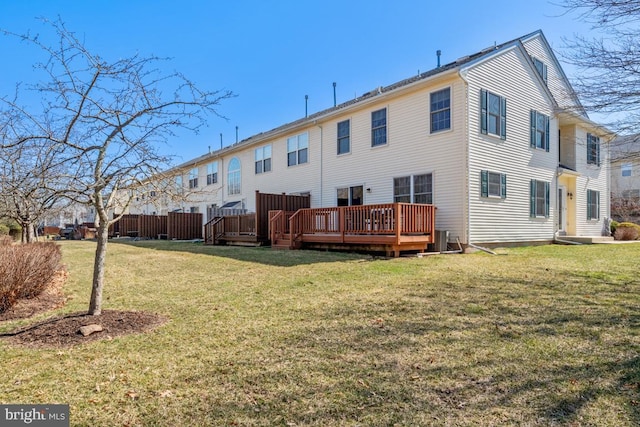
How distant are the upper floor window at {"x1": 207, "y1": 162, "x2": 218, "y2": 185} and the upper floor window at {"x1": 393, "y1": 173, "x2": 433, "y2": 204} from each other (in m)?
14.6

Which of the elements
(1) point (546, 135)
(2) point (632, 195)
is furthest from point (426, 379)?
(2) point (632, 195)

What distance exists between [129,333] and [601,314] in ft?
18.4

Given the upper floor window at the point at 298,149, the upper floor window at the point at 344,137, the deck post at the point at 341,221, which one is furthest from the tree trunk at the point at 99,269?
the upper floor window at the point at 298,149

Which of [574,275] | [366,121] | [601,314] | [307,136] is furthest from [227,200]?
[601,314]

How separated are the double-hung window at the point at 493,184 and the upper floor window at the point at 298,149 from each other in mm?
7936

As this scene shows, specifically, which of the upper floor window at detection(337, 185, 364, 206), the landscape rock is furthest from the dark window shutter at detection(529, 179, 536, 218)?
the landscape rock

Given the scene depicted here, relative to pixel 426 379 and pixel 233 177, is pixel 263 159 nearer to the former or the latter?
pixel 233 177

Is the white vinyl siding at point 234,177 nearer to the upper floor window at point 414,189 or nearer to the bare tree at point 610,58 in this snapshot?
the upper floor window at point 414,189

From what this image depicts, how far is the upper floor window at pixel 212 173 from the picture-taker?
24875mm

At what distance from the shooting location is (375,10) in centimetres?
1310

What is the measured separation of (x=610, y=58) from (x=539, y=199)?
967cm

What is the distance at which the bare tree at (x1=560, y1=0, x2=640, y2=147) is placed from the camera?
6297 mm

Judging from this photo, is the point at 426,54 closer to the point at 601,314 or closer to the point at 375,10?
the point at 375,10

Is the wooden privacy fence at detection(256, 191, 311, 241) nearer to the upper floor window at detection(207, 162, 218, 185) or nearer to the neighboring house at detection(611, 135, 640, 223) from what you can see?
the upper floor window at detection(207, 162, 218, 185)
